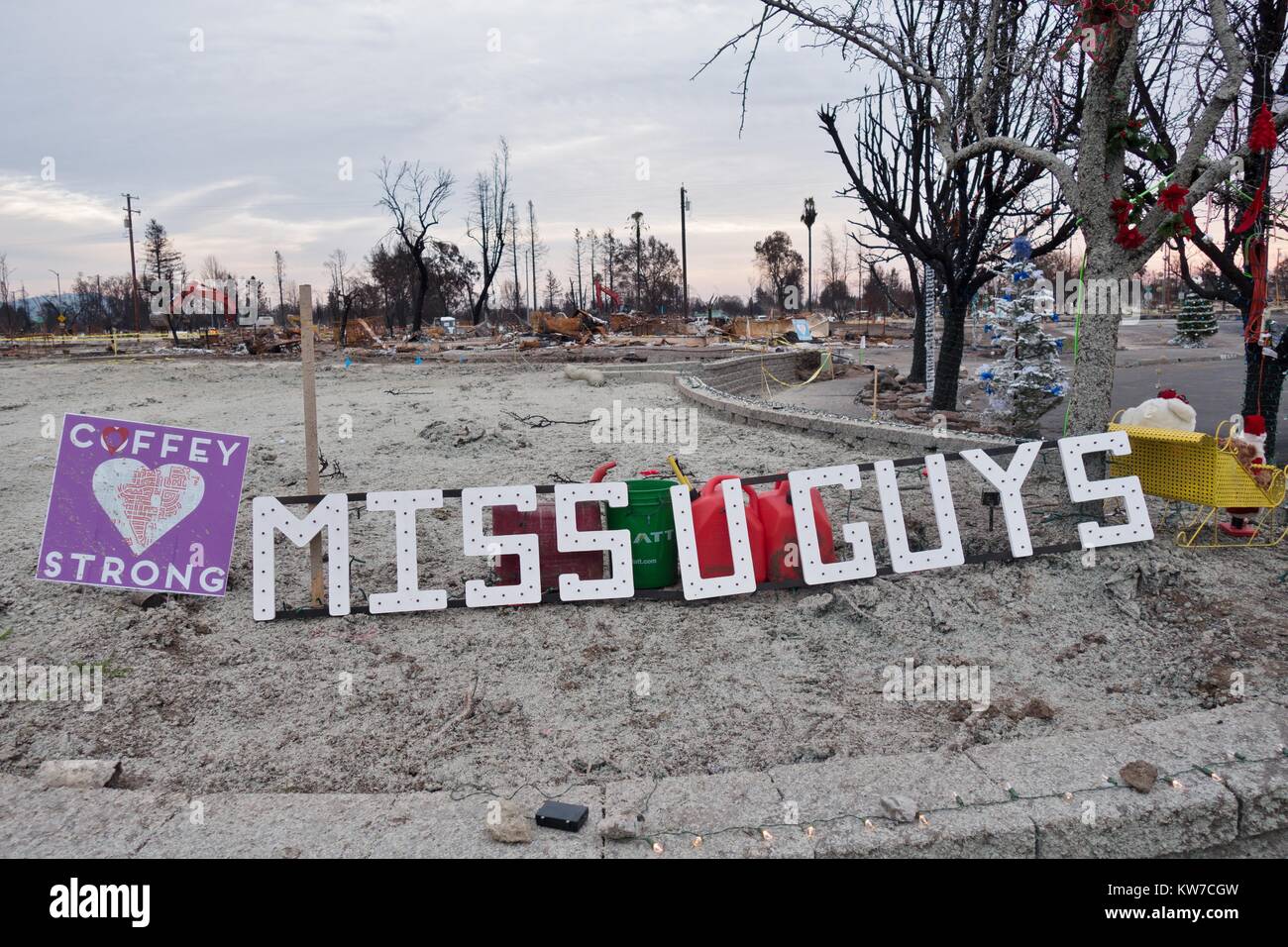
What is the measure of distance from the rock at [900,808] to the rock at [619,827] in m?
0.87

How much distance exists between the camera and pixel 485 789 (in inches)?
138

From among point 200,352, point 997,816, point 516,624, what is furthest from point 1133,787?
point 200,352

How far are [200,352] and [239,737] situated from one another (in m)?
30.6

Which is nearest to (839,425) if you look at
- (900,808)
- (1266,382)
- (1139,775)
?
(1266,382)

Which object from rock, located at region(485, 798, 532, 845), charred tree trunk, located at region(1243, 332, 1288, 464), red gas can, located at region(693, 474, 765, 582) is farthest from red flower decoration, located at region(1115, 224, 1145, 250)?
rock, located at region(485, 798, 532, 845)

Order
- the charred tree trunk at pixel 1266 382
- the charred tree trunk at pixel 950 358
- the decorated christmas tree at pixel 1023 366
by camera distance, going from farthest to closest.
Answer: the charred tree trunk at pixel 950 358, the decorated christmas tree at pixel 1023 366, the charred tree trunk at pixel 1266 382

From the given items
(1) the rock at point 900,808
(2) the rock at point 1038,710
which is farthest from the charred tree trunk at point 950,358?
(1) the rock at point 900,808

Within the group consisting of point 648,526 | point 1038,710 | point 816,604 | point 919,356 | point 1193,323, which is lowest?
point 1038,710

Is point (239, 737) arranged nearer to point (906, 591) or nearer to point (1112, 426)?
point (906, 591)

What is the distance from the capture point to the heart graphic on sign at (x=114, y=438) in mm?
5070

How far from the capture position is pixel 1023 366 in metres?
11.8

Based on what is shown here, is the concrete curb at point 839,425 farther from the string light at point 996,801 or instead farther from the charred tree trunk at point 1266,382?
the string light at point 996,801

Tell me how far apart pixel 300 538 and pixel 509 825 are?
9.10ft

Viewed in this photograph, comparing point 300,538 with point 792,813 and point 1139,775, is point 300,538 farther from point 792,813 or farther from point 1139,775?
point 1139,775
